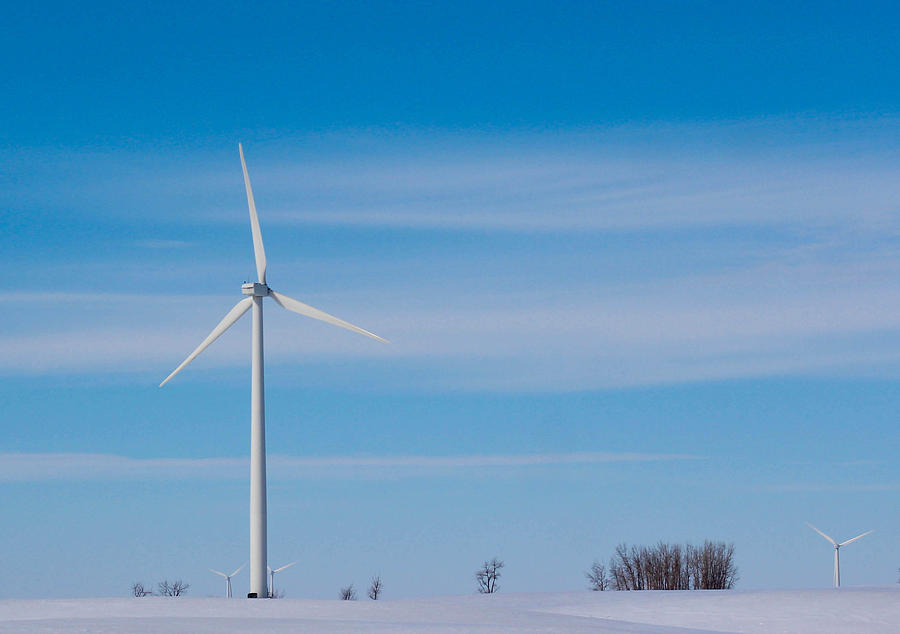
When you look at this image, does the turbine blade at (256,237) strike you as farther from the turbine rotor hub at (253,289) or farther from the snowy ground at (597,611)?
the snowy ground at (597,611)

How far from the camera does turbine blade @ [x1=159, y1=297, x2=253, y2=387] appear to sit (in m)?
70.8

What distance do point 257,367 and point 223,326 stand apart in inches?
172

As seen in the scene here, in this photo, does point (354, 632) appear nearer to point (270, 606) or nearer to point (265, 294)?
point (270, 606)

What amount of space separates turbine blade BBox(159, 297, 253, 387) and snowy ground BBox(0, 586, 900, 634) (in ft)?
72.1

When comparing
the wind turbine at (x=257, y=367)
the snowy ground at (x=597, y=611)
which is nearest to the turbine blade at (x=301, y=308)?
the wind turbine at (x=257, y=367)

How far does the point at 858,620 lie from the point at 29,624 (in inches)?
1198

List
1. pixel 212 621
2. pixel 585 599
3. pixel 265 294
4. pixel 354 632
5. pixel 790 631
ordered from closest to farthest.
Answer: pixel 354 632 → pixel 212 621 → pixel 790 631 → pixel 585 599 → pixel 265 294

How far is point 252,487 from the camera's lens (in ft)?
219

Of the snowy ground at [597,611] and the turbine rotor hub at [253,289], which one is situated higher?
the turbine rotor hub at [253,289]

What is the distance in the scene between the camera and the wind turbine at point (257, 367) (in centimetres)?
6638

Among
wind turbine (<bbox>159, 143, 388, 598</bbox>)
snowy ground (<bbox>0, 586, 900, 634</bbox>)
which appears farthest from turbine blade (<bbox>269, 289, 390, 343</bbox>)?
snowy ground (<bbox>0, 586, 900, 634</bbox>)

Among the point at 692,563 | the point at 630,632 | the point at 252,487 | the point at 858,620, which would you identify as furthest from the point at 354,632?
the point at 692,563

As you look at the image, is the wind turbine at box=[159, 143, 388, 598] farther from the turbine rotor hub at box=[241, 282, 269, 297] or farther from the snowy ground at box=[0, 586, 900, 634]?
the snowy ground at box=[0, 586, 900, 634]

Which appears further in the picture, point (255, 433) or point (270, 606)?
point (255, 433)
